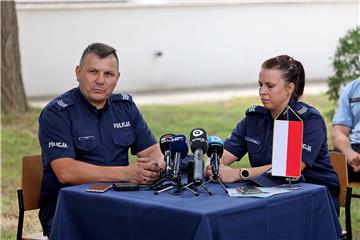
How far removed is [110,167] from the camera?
487 centimetres

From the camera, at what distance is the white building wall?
16906mm

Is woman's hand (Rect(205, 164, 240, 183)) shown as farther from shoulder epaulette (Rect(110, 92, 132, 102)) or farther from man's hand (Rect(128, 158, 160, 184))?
shoulder epaulette (Rect(110, 92, 132, 102))

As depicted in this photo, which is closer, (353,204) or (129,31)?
(353,204)

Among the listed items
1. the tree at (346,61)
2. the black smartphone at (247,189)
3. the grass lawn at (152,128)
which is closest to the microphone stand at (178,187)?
the black smartphone at (247,189)

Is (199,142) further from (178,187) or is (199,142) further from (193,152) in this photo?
(178,187)

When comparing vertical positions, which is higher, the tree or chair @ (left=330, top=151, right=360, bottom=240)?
the tree

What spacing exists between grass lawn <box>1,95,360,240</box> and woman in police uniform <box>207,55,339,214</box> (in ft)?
6.33

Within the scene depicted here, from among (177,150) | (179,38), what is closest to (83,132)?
(177,150)

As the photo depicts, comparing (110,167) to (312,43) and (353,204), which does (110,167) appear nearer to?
(353,204)

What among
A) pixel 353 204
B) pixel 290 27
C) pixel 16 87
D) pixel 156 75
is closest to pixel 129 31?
pixel 156 75

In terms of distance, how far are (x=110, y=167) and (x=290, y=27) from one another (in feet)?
49.9

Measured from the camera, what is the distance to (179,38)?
18.5 meters

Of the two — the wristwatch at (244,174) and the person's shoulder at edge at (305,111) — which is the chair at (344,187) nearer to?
the person's shoulder at edge at (305,111)

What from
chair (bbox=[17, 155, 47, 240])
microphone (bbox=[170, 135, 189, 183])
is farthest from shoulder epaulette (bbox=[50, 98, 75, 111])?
microphone (bbox=[170, 135, 189, 183])
